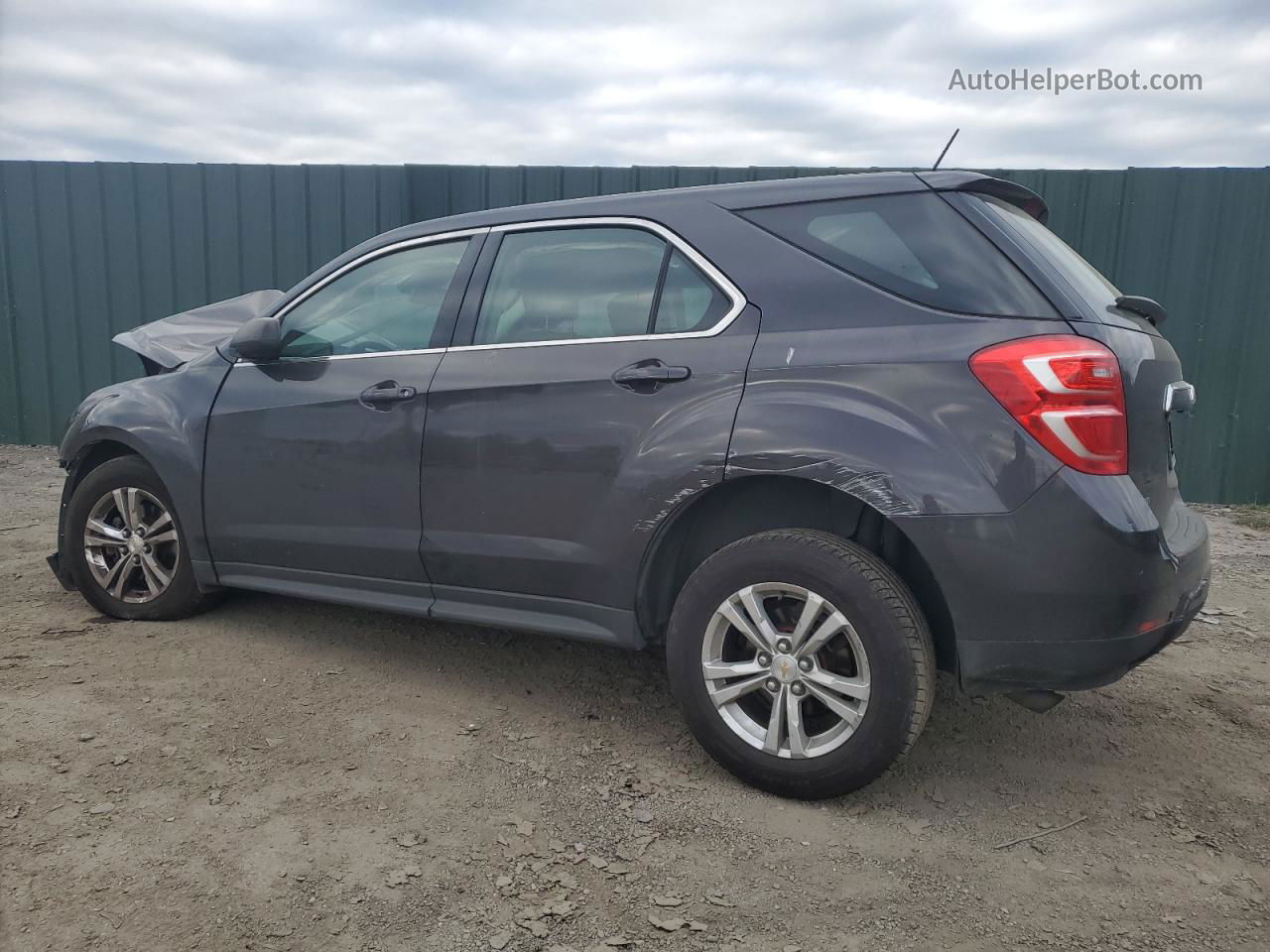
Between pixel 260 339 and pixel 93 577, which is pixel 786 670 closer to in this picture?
pixel 260 339

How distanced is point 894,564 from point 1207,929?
110 cm

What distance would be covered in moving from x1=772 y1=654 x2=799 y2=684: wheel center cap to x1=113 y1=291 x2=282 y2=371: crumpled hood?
2551mm

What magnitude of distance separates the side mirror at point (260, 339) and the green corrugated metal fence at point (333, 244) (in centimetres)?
450

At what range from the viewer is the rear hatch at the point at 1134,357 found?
236 centimetres

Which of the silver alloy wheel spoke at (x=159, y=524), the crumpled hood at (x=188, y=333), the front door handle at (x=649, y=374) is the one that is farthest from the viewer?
the crumpled hood at (x=188, y=333)

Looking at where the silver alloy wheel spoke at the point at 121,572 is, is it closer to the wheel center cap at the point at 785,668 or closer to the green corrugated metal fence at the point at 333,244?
the wheel center cap at the point at 785,668

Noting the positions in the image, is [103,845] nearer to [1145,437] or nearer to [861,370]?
[861,370]

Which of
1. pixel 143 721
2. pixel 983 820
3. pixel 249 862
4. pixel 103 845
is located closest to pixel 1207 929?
pixel 983 820

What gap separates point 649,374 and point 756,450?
16.7 inches

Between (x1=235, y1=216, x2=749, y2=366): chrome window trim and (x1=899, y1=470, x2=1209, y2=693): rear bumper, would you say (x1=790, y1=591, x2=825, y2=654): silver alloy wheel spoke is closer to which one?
(x1=899, y1=470, x2=1209, y2=693): rear bumper

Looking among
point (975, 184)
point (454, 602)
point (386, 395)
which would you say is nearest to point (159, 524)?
point (386, 395)

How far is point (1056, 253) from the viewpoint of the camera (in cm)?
267

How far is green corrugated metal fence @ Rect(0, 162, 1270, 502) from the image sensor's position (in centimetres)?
691

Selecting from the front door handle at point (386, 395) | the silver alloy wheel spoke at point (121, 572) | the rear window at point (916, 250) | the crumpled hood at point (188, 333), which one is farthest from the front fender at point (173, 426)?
the rear window at point (916, 250)
